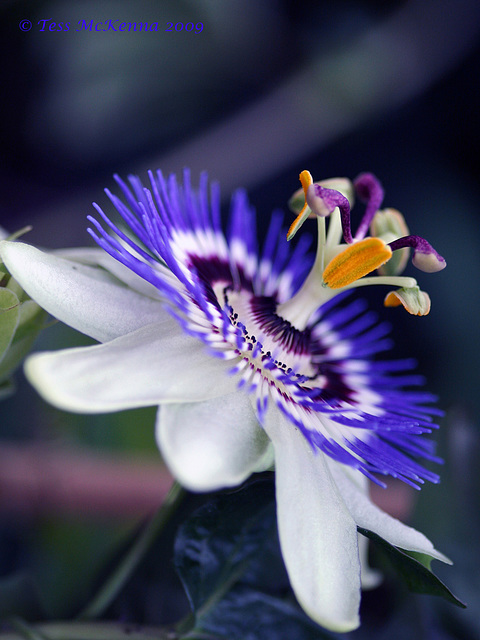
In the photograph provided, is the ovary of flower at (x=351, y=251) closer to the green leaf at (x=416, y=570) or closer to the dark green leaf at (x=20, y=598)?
the green leaf at (x=416, y=570)

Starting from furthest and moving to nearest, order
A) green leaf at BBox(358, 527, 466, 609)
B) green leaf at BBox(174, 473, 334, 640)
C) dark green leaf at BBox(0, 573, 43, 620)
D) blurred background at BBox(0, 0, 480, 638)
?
blurred background at BBox(0, 0, 480, 638) → dark green leaf at BBox(0, 573, 43, 620) → green leaf at BBox(174, 473, 334, 640) → green leaf at BBox(358, 527, 466, 609)

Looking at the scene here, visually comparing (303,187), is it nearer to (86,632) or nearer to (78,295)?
(78,295)

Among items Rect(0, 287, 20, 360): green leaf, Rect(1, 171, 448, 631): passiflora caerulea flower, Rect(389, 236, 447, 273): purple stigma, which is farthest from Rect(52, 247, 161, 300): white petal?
Rect(389, 236, 447, 273): purple stigma

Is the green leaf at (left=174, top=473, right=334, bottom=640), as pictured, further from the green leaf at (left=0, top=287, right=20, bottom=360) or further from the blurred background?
the blurred background

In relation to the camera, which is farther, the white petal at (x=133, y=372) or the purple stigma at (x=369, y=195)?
the purple stigma at (x=369, y=195)

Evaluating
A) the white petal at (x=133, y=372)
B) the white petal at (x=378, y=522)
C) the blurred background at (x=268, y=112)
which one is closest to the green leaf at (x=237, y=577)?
the white petal at (x=378, y=522)

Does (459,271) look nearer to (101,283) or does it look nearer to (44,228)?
(44,228)
